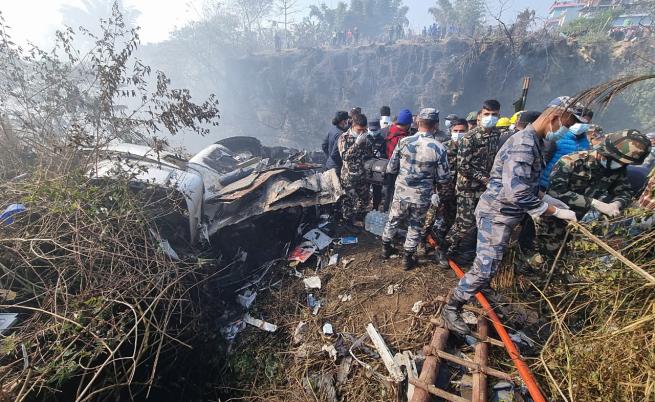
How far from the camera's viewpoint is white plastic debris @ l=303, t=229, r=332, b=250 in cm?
Result: 446

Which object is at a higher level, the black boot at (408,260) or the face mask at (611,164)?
the face mask at (611,164)

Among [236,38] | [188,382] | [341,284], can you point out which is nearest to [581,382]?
[341,284]

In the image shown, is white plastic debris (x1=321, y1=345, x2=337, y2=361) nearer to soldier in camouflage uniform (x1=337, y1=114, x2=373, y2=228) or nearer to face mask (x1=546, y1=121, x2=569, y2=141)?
soldier in camouflage uniform (x1=337, y1=114, x2=373, y2=228)

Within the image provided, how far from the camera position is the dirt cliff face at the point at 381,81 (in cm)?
1581

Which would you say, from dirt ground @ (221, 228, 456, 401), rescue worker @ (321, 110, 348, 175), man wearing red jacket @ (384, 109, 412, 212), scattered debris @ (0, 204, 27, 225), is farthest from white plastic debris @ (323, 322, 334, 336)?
scattered debris @ (0, 204, 27, 225)

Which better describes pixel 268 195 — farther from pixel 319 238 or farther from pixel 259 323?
pixel 259 323

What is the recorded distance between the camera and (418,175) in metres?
3.48

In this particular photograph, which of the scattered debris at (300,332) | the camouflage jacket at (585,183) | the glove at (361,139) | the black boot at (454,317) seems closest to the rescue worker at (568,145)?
the camouflage jacket at (585,183)

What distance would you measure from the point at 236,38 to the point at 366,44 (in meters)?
12.8

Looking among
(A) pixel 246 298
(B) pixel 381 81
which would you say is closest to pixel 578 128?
(A) pixel 246 298

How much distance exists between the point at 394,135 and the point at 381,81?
1629 cm

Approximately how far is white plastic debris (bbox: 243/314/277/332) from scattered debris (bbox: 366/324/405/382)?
1110 mm

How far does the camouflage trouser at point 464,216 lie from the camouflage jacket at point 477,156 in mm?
99

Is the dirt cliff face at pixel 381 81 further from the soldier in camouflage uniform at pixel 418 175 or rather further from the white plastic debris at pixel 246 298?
the white plastic debris at pixel 246 298
